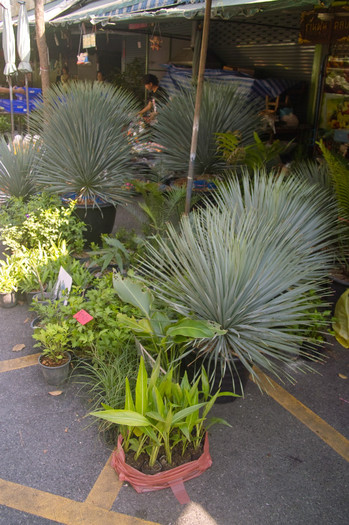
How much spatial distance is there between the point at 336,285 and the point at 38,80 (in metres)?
15.8

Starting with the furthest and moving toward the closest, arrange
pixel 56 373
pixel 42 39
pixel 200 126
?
1. pixel 42 39
2. pixel 200 126
3. pixel 56 373

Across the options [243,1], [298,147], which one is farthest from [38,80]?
[243,1]

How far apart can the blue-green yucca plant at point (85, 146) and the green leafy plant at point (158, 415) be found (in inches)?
124

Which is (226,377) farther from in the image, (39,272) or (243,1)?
(243,1)

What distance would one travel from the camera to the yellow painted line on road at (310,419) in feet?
9.68

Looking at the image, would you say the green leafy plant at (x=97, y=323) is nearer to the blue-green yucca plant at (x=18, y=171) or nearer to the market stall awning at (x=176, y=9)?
the blue-green yucca plant at (x=18, y=171)

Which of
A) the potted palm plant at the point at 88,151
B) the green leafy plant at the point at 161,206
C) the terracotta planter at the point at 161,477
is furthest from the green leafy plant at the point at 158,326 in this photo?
the potted palm plant at the point at 88,151

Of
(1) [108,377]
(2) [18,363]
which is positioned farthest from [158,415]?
(2) [18,363]

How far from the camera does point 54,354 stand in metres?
3.42

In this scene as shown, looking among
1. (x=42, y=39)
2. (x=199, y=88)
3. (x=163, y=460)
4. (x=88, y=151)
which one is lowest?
(x=163, y=460)

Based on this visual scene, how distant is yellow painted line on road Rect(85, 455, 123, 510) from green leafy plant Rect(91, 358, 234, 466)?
0.17 meters

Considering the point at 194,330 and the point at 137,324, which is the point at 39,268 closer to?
the point at 137,324

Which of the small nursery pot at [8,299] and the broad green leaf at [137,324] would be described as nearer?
the broad green leaf at [137,324]

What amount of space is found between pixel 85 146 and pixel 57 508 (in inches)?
151
